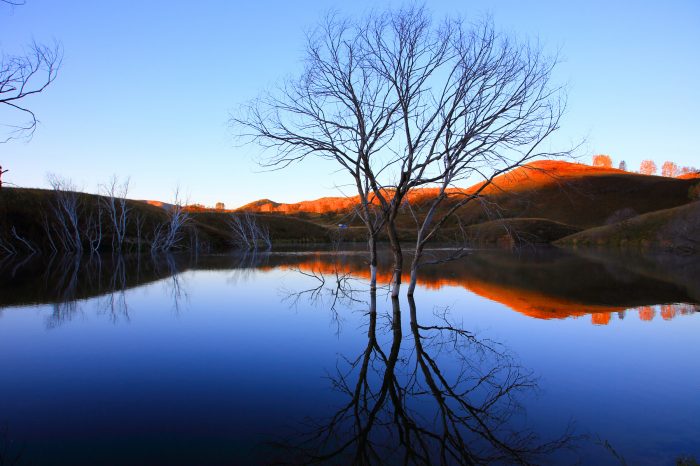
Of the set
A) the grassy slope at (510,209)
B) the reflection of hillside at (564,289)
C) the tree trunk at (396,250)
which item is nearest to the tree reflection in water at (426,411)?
the tree trunk at (396,250)

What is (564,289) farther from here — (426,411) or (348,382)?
(426,411)

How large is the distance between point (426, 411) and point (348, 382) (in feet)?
5.89

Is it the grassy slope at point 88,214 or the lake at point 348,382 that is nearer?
the lake at point 348,382

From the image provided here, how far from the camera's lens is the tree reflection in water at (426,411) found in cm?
536

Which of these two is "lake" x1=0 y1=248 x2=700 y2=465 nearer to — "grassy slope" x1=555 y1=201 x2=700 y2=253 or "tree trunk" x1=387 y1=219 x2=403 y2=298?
"tree trunk" x1=387 y1=219 x2=403 y2=298

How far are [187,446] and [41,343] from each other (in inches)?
293

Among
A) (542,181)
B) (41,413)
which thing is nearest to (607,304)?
(41,413)

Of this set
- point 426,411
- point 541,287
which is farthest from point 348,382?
point 541,287

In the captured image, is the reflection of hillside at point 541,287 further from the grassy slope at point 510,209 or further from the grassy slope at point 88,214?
the grassy slope at point 88,214

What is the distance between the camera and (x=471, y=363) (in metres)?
9.27

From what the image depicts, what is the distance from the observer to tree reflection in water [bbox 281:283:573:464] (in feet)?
17.6

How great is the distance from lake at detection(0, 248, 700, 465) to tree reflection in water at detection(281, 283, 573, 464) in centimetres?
3

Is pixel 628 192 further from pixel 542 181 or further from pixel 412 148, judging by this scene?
pixel 412 148

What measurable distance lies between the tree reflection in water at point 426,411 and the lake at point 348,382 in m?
0.03
